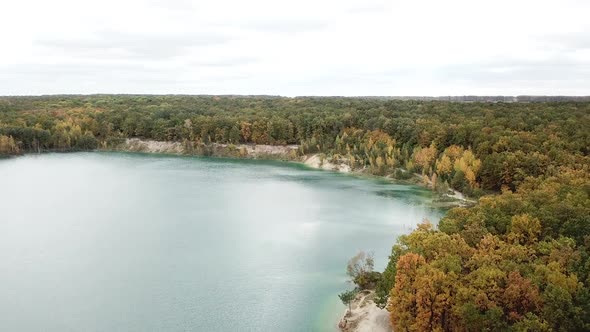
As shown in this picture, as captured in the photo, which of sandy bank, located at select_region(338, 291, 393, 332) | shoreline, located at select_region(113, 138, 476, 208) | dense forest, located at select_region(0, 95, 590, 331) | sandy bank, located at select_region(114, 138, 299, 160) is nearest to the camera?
dense forest, located at select_region(0, 95, 590, 331)

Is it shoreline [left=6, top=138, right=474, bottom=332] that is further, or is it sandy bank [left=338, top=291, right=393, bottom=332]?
shoreline [left=6, top=138, right=474, bottom=332]

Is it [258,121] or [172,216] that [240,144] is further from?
[172,216]

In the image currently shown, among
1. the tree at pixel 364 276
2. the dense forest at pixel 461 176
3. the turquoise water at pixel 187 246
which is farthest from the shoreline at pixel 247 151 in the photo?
the tree at pixel 364 276

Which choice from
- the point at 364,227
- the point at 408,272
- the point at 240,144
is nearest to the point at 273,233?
the point at 364,227

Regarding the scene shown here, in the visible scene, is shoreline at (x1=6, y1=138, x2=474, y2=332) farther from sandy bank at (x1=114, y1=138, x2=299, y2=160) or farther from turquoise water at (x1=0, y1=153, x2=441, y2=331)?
→ turquoise water at (x1=0, y1=153, x2=441, y2=331)

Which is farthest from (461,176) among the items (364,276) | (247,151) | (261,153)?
(247,151)

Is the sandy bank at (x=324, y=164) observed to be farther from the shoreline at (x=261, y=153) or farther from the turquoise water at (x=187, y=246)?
the turquoise water at (x=187, y=246)

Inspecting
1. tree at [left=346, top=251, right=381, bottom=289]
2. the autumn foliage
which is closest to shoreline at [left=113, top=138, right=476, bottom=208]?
tree at [left=346, top=251, right=381, bottom=289]

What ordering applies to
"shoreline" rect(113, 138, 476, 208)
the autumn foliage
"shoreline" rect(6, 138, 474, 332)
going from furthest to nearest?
"shoreline" rect(113, 138, 476, 208), "shoreline" rect(6, 138, 474, 332), the autumn foliage
